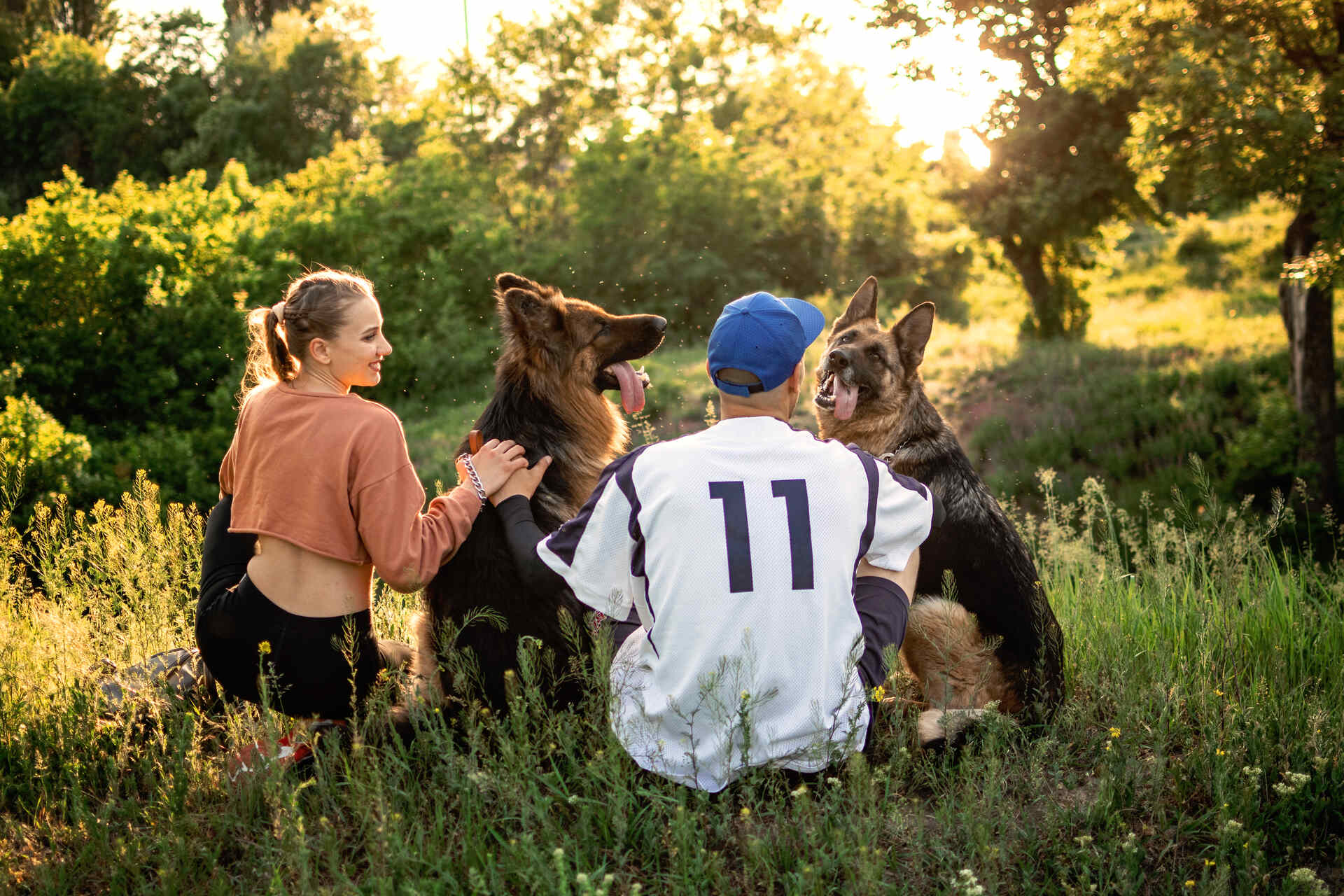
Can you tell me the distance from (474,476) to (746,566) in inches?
58.0

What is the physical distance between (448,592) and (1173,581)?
14.3ft

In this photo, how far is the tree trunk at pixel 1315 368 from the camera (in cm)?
1552

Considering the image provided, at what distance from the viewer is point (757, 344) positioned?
311 cm

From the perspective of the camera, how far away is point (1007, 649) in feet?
13.6

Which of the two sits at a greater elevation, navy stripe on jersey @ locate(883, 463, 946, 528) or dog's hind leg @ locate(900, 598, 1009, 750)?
navy stripe on jersey @ locate(883, 463, 946, 528)

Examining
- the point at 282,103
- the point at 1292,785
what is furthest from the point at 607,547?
the point at 282,103

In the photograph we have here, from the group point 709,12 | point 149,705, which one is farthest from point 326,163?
point 149,705

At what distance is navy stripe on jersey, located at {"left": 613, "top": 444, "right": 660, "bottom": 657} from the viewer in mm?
3111

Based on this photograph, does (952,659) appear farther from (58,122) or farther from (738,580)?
(58,122)

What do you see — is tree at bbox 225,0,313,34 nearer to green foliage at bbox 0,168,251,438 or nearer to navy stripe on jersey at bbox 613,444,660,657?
green foliage at bbox 0,168,251,438

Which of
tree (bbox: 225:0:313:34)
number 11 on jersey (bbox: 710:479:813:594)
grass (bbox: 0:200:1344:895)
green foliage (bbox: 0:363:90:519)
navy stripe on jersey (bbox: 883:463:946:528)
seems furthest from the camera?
tree (bbox: 225:0:313:34)

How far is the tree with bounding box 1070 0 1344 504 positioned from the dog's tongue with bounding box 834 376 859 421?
882cm

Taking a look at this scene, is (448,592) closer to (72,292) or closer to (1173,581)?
(1173,581)

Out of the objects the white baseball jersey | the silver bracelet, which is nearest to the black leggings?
the silver bracelet
